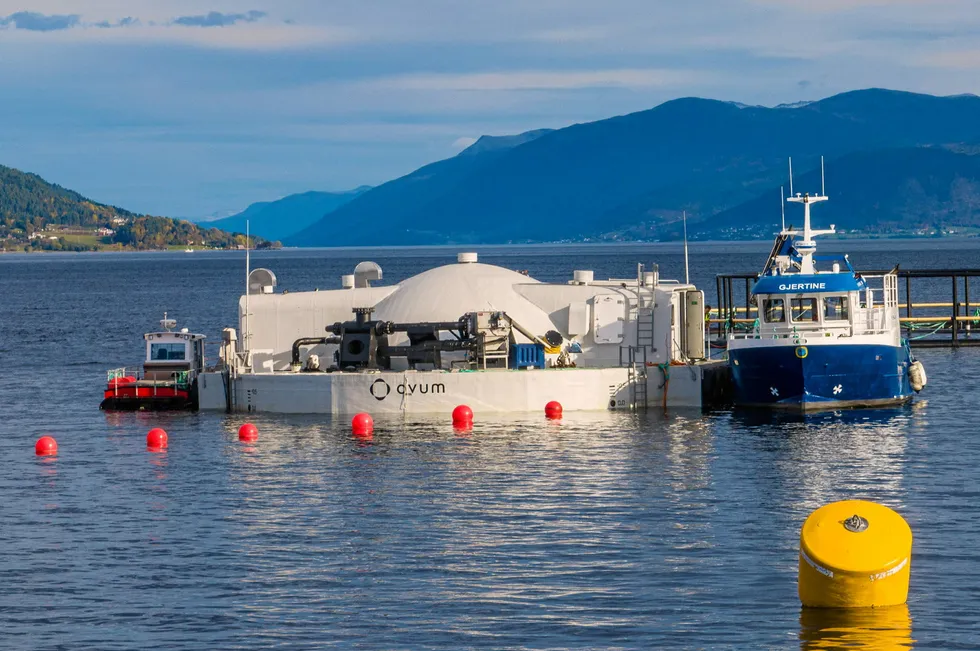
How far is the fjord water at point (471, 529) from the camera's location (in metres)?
28.4

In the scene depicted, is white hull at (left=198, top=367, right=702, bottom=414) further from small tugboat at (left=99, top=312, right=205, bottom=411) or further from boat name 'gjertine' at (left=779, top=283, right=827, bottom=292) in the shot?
small tugboat at (left=99, top=312, right=205, bottom=411)

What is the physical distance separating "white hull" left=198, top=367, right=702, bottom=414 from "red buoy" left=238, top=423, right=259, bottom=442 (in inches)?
195

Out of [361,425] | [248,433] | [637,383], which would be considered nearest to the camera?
[248,433]

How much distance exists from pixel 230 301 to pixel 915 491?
131 m

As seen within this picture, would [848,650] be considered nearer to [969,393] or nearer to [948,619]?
[948,619]

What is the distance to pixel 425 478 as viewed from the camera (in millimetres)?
45938

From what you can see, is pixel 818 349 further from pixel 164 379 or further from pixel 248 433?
pixel 164 379

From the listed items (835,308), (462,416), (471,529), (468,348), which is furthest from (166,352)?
(471,529)

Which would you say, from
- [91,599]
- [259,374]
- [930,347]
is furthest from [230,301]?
[91,599]

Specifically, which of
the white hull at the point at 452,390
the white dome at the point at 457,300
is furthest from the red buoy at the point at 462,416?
the white dome at the point at 457,300

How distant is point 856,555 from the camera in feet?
88.5

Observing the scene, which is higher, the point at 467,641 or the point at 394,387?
the point at 394,387

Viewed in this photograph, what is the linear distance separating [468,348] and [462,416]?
4.77 m

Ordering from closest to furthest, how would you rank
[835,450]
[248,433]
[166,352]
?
[835,450]
[248,433]
[166,352]
